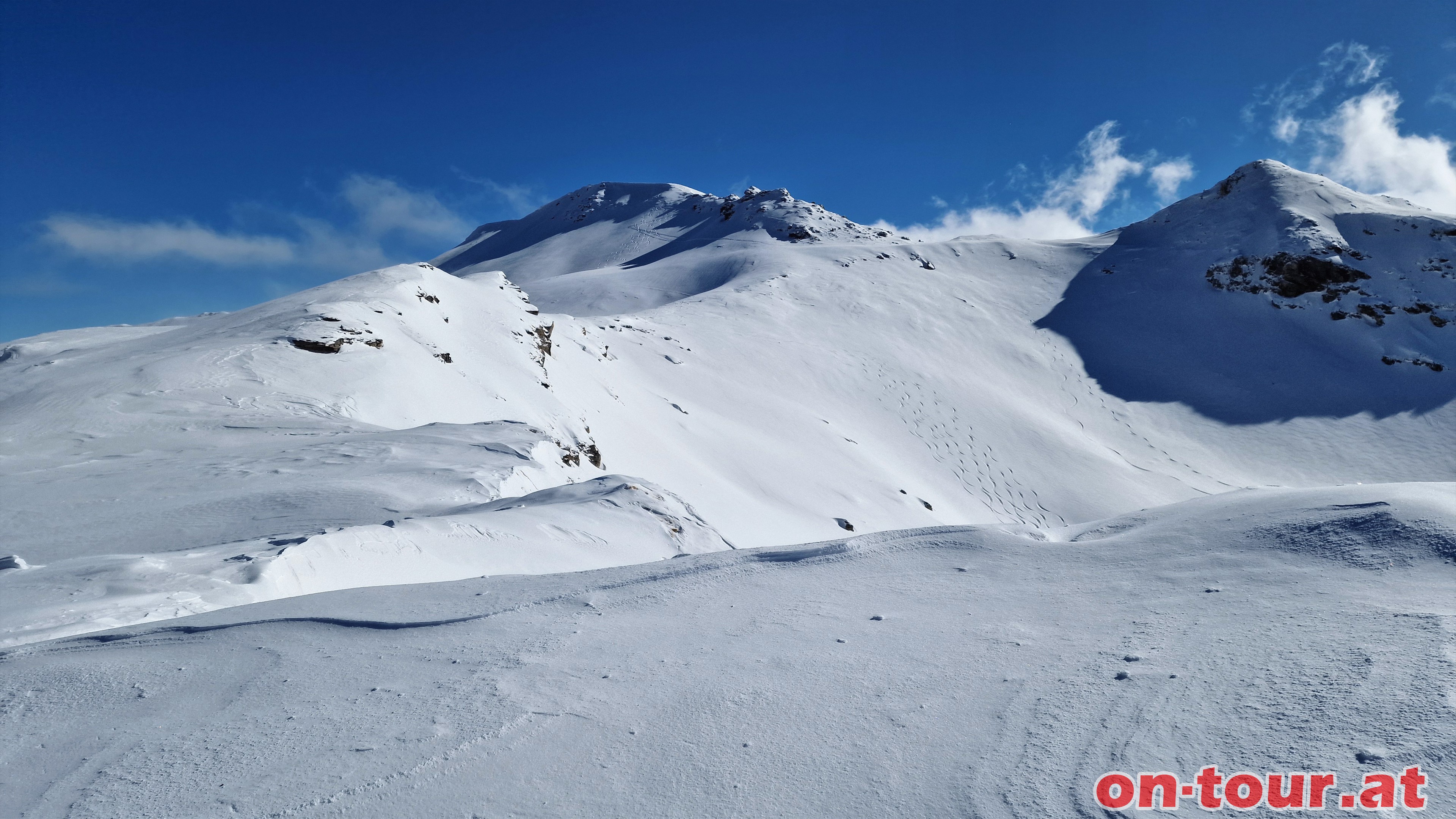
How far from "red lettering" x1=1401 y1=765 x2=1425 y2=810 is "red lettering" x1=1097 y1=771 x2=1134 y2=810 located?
592 mm

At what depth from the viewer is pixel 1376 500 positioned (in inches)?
145

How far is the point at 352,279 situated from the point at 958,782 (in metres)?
16.3

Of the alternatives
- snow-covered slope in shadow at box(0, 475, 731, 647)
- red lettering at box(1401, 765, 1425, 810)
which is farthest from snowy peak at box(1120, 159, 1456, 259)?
red lettering at box(1401, 765, 1425, 810)

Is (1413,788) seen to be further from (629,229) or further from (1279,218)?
(629,229)

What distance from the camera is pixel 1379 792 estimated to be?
178cm

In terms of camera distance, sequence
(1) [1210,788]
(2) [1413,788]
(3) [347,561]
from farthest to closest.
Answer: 1. (3) [347,561]
2. (1) [1210,788]
3. (2) [1413,788]

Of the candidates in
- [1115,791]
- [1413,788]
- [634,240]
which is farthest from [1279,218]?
[1115,791]

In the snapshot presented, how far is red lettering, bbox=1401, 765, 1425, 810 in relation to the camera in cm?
171

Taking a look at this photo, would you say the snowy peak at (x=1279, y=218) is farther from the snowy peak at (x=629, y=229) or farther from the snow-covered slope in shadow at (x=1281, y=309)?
the snowy peak at (x=629, y=229)

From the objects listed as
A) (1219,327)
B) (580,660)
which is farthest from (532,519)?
(1219,327)

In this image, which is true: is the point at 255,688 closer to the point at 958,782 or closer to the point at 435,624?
the point at 435,624

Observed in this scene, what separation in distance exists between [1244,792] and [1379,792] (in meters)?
0.30

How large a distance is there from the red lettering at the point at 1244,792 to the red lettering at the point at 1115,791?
8.7 inches

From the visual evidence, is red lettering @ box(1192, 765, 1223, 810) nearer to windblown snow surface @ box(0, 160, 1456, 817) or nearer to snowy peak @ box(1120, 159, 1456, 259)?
windblown snow surface @ box(0, 160, 1456, 817)
